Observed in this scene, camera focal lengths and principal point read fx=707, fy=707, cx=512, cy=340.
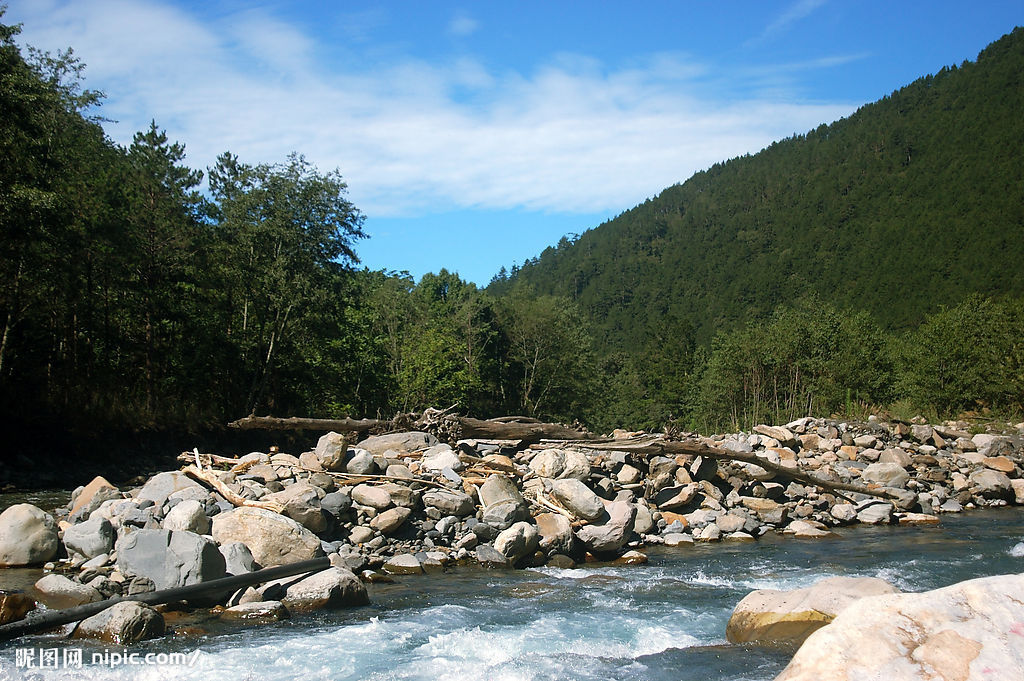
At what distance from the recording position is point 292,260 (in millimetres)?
25594

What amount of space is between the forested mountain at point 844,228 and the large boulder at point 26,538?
166ft

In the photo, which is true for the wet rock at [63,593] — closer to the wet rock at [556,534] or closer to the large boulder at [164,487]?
the large boulder at [164,487]

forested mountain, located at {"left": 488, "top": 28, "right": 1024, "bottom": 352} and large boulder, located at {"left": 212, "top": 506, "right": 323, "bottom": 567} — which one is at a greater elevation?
forested mountain, located at {"left": 488, "top": 28, "right": 1024, "bottom": 352}

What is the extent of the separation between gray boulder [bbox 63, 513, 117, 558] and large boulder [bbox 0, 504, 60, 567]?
200mm

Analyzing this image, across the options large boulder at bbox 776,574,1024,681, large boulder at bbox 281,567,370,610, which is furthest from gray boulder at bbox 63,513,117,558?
large boulder at bbox 776,574,1024,681

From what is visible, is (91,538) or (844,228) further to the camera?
(844,228)

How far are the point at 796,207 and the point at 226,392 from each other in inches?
4829

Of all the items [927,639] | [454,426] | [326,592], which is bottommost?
[326,592]

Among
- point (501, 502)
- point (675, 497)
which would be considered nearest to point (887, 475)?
point (675, 497)

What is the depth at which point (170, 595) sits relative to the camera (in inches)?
272

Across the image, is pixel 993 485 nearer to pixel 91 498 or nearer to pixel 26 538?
pixel 91 498

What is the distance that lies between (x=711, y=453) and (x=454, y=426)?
510cm

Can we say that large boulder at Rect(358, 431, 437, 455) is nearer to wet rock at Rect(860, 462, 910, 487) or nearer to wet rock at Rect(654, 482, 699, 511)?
wet rock at Rect(654, 482, 699, 511)

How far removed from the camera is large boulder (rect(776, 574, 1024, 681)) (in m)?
3.25
